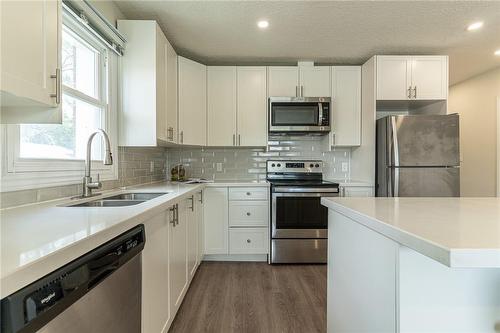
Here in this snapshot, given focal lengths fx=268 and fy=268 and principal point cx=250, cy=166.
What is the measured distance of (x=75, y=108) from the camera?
177 centimetres

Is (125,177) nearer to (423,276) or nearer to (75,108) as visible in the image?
(75,108)

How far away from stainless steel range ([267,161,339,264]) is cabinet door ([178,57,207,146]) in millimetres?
1068

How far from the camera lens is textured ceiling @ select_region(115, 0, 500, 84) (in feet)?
7.15

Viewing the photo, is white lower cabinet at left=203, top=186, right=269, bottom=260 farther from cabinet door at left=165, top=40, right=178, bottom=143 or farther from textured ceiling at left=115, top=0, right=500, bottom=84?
textured ceiling at left=115, top=0, right=500, bottom=84

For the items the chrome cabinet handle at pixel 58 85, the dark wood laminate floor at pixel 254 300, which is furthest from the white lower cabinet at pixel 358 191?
the chrome cabinet handle at pixel 58 85

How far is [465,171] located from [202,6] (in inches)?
180

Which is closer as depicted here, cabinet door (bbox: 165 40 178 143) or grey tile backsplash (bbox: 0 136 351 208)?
cabinet door (bbox: 165 40 178 143)

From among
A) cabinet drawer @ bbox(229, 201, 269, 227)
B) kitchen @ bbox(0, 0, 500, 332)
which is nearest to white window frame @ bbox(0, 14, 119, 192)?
kitchen @ bbox(0, 0, 500, 332)

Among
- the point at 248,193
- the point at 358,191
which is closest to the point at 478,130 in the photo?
the point at 358,191

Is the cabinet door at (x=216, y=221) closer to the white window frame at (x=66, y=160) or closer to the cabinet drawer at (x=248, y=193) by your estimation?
the cabinet drawer at (x=248, y=193)

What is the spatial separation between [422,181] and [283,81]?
185 centimetres

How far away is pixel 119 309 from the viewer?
939 millimetres

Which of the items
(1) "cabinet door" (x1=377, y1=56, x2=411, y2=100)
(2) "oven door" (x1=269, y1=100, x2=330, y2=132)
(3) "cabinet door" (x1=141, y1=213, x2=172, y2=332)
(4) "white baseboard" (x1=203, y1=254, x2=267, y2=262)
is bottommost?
(4) "white baseboard" (x1=203, y1=254, x2=267, y2=262)

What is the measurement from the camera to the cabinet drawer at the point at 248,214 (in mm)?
2953
